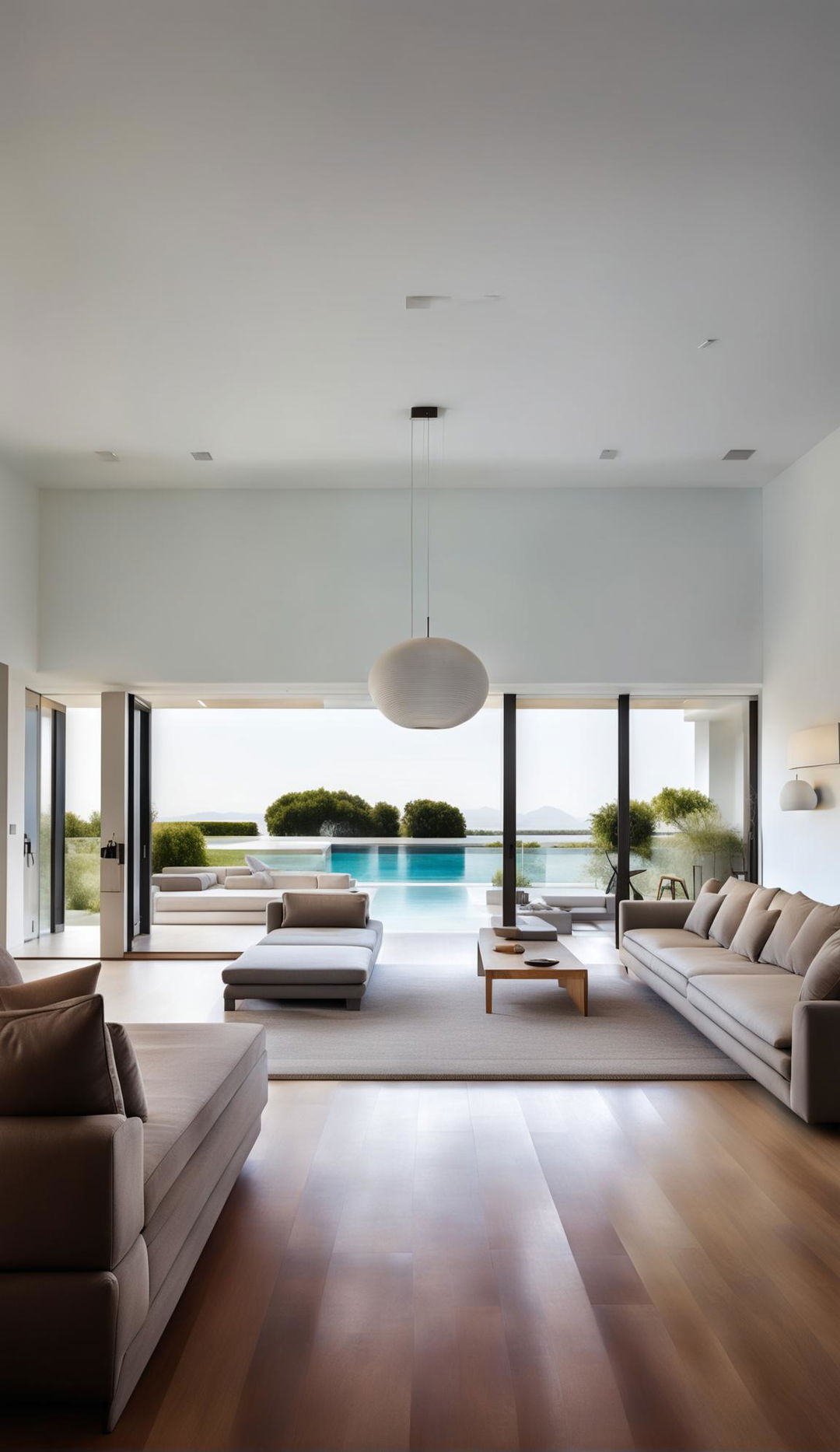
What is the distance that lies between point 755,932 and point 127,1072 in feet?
13.3

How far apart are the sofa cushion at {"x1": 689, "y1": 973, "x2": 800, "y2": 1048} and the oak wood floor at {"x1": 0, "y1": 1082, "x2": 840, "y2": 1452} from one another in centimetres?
35

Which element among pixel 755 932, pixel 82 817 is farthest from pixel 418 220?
pixel 82 817

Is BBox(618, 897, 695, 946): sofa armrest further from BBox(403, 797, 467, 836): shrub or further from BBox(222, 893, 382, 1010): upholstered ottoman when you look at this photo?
BBox(403, 797, 467, 836): shrub

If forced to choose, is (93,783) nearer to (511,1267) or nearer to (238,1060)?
(238,1060)

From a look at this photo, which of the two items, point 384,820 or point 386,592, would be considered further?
point 384,820

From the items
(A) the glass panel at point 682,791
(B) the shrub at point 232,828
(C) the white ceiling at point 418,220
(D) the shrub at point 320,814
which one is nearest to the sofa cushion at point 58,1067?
(C) the white ceiling at point 418,220

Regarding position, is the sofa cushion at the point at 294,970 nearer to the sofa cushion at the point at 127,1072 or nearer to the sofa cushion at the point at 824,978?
the sofa cushion at the point at 824,978

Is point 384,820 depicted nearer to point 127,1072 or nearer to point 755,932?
point 755,932

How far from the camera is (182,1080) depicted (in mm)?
3012

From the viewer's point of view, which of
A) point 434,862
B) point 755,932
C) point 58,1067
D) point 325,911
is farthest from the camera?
point 434,862

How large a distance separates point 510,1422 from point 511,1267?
702 millimetres

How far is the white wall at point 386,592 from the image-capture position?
7.77 m

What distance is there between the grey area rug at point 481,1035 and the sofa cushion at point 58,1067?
8.30ft

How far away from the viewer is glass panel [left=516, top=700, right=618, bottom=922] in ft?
27.2
